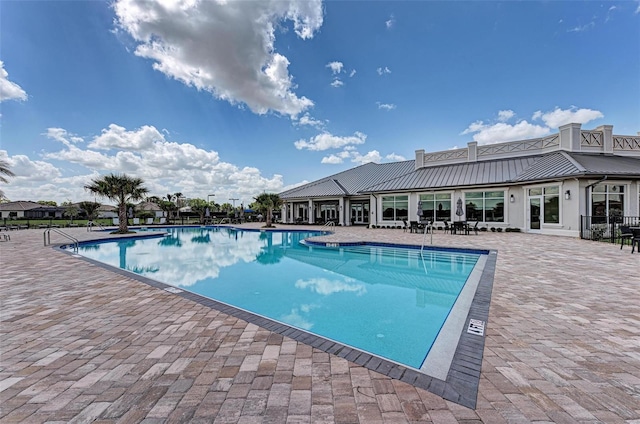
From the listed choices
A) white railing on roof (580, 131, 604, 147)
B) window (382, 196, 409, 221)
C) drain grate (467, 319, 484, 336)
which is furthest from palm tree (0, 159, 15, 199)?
white railing on roof (580, 131, 604, 147)

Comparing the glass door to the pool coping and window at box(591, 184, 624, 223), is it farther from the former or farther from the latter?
the pool coping

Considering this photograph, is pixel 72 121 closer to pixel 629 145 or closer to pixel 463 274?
→ pixel 463 274

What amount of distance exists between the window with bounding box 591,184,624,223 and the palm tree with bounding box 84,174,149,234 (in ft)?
86.9

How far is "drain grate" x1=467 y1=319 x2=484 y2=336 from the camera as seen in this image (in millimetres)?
3035

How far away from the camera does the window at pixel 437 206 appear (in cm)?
1831

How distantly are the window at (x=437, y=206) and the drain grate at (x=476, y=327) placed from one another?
16311 millimetres

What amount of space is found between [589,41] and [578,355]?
61.6 ft

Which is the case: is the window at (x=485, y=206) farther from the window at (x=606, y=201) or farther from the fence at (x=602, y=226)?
the fence at (x=602, y=226)

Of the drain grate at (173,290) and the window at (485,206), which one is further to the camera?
the window at (485,206)

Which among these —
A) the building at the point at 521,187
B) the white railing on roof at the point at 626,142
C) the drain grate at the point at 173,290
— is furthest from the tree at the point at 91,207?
the white railing on roof at the point at 626,142

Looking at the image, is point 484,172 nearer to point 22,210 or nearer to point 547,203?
point 547,203

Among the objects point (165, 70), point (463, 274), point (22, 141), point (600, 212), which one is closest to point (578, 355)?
point (463, 274)

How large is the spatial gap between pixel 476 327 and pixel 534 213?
15826 millimetres

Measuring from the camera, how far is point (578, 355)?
2.53 metres
